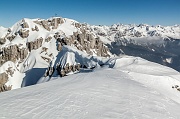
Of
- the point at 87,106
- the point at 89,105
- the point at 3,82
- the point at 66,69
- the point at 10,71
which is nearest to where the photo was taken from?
the point at 87,106

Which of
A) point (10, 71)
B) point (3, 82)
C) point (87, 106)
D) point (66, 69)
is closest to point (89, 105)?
point (87, 106)

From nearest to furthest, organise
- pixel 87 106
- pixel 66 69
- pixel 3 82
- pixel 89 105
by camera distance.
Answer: pixel 87 106, pixel 89 105, pixel 66 69, pixel 3 82

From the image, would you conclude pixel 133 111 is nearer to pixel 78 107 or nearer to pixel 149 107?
pixel 149 107

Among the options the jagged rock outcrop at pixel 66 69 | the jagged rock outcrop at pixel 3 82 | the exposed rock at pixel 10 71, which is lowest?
the jagged rock outcrop at pixel 3 82

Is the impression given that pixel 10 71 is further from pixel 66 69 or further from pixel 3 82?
pixel 66 69

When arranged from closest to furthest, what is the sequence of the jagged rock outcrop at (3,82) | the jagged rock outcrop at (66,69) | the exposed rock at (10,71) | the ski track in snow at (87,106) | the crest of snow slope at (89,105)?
the ski track in snow at (87,106) → the crest of snow slope at (89,105) → the jagged rock outcrop at (66,69) → the jagged rock outcrop at (3,82) → the exposed rock at (10,71)

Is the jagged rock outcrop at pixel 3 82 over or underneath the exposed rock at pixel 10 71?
underneath

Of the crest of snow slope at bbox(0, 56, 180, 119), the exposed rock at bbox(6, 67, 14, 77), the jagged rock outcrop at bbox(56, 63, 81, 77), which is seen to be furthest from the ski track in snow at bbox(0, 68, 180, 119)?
→ the exposed rock at bbox(6, 67, 14, 77)

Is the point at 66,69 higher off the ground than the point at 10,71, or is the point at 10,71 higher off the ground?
the point at 66,69

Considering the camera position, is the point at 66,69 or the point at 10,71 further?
the point at 10,71

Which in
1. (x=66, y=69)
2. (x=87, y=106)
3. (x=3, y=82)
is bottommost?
(x=3, y=82)

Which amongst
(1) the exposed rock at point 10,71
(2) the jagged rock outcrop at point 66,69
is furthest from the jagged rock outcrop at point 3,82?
(2) the jagged rock outcrop at point 66,69

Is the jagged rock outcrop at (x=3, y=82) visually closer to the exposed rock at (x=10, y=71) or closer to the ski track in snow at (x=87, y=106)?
the exposed rock at (x=10, y=71)

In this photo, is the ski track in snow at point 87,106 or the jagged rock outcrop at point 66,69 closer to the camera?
the ski track in snow at point 87,106
